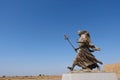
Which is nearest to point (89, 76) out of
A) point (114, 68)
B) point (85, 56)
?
point (85, 56)

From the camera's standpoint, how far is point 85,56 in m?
13.0

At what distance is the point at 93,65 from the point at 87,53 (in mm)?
801

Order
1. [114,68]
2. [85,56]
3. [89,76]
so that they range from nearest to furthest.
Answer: [89,76]
[85,56]
[114,68]

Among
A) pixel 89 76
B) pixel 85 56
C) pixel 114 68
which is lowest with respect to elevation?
pixel 89 76

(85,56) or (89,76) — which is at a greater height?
(85,56)

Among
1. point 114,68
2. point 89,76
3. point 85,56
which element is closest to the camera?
point 89,76

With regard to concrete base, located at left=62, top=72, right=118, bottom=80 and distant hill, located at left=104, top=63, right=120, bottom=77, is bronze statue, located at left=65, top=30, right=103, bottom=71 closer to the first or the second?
concrete base, located at left=62, top=72, right=118, bottom=80

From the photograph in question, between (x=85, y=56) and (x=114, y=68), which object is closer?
(x=85, y=56)

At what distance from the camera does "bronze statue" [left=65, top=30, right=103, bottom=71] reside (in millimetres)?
12867

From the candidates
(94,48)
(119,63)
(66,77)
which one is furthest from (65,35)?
(119,63)

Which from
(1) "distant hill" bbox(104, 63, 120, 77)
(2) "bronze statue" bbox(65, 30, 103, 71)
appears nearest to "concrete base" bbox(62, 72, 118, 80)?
(2) "bronze statue" bbox(65, 30, 103, 71)

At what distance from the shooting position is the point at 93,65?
1295 centimetres

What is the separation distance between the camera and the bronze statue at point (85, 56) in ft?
42.2

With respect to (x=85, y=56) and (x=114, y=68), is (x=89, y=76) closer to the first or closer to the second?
(x=85, y=56)
